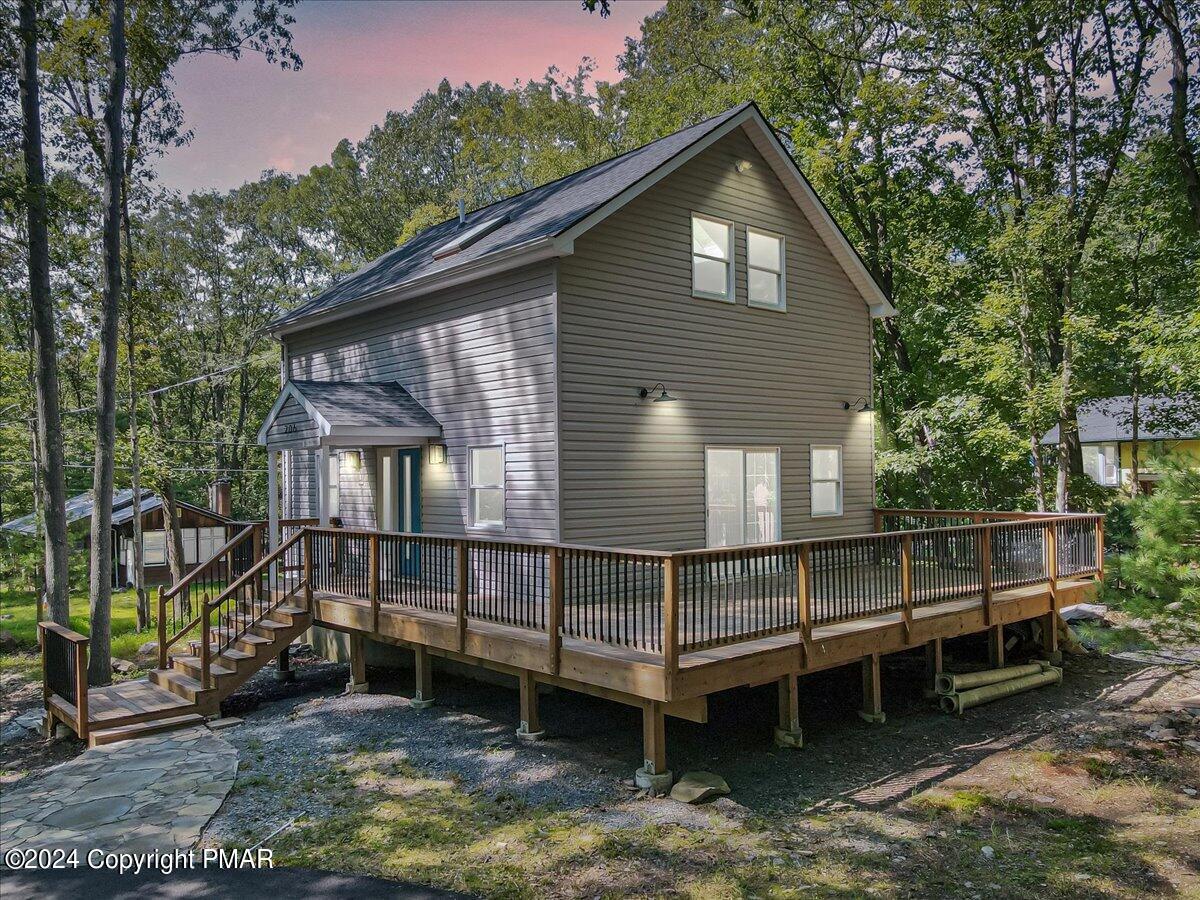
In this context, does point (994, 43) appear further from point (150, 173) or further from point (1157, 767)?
point (150, 173)

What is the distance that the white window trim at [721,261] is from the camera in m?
11.1

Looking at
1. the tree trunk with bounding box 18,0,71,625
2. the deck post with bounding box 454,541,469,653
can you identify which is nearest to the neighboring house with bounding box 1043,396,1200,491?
the deck post with bounding box 454,541,469,653

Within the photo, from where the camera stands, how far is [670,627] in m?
6.20

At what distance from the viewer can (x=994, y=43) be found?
1656 cm

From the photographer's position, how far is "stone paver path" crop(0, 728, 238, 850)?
5.64 metres

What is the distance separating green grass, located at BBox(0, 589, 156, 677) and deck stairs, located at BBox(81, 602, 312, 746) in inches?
198

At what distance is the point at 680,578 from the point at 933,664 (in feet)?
12.0

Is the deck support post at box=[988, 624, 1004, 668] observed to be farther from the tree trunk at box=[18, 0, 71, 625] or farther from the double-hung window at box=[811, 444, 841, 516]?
the tree trunk at box=[18, 0, 71, 625]

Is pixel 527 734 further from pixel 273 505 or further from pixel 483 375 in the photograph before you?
pixel 273 505

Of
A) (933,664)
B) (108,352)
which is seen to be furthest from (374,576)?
(933,664)

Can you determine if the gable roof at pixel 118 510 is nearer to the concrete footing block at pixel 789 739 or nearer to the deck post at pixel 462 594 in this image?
the deck post at pixel 462 594

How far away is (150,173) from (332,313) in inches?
269

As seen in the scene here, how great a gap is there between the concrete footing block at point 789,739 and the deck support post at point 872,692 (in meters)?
1.32

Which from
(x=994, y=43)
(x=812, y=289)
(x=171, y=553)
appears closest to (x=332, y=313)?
(x=812, y=289)
